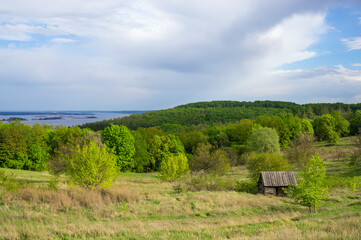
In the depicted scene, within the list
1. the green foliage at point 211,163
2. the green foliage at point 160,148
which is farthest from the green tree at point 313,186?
the green foliage at point 160,148

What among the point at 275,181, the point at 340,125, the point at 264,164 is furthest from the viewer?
the point at 340,125

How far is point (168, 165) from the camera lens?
32719 mm

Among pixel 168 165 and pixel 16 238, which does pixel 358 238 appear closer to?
pixel 16 238

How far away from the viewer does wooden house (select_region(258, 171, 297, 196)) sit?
2695 centimetres

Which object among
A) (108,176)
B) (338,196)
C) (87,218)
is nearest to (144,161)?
(108,176)

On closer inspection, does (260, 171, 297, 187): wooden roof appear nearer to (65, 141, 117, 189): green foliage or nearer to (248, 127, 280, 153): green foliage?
(65, 141, 117, 189): green foliage

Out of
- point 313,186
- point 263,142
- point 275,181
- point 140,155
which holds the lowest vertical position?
point 140,155

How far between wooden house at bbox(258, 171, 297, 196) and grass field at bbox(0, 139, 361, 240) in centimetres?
438

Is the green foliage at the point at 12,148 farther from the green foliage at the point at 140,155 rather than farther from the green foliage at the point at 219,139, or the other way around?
the green foliage at the point at 219,139

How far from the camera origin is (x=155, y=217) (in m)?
14.7

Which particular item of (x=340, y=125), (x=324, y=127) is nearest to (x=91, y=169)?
(x=324, y=127)

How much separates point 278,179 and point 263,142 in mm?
24398

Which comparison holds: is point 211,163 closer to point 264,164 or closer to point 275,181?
point 264,164

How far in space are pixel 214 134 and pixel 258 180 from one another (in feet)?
147
